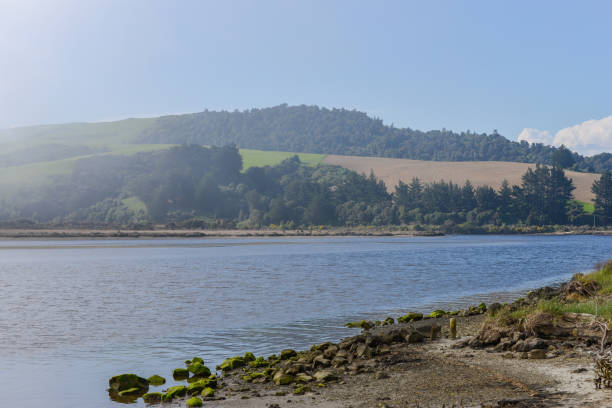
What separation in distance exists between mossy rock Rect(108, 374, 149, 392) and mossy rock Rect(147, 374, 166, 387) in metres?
0.25

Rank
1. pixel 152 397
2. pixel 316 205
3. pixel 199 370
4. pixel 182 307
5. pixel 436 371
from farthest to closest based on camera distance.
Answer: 1. pixel 316 205
2. pixel 182 307
3. pixel 199 370
4. pixel 436 371
5. pixel 152 397

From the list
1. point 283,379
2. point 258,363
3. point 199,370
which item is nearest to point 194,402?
point 283,379

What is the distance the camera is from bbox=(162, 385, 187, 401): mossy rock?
50.1ft

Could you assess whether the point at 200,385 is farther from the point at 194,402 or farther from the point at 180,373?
the point at 180,373

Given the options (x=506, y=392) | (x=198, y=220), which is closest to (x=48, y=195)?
(x=198, y=220)

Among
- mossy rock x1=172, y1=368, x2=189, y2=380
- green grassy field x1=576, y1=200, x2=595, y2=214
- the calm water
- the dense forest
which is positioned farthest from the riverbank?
green grassy field x1=576, y1=200, x2=595, y2=214

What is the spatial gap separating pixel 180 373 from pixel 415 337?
25.6 ft

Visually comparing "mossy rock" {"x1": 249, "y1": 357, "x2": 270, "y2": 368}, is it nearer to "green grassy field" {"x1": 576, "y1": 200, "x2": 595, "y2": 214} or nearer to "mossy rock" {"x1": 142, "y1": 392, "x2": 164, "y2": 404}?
"mossy rock" {"x1": 142, "y1": 392, "x2": 164, "y2": 404}

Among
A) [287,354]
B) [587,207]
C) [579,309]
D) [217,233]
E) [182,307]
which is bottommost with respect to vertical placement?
[217,233]

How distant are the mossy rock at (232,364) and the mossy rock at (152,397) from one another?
2.80 metres

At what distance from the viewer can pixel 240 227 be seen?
173 m

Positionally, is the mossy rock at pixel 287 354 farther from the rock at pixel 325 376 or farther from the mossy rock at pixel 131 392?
the mossy rock at pixel 131 392

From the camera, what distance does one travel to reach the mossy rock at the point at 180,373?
17.6 metres

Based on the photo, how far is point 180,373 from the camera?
17750 millimetres
